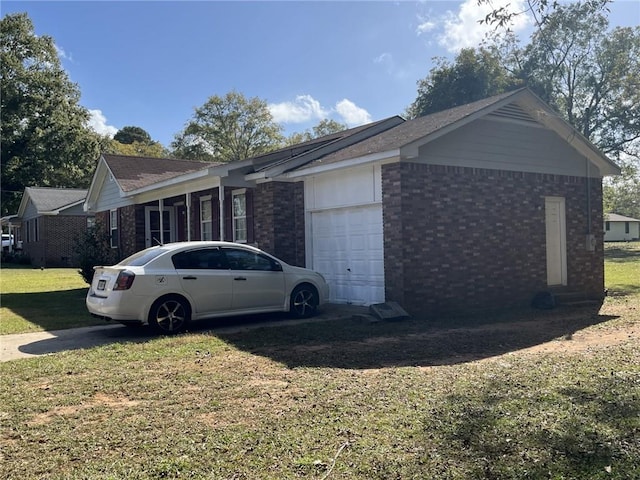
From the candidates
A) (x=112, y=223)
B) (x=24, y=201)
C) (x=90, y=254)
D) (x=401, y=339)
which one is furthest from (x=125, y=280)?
(x=24, y=201)

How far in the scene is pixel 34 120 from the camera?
4256cm

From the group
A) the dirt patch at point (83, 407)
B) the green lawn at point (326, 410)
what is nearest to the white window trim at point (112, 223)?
the green lawn at point (326, 410)

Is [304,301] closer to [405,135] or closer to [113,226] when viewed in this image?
[405,135]

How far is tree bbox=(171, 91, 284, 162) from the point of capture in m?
59.0

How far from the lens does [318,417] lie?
16.1ft

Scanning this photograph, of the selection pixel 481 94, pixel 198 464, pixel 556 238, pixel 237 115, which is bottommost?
pixel 198 464

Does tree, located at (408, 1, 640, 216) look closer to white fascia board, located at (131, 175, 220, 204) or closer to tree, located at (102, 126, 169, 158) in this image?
white fascia board, located at (131, 175, 220, 204)

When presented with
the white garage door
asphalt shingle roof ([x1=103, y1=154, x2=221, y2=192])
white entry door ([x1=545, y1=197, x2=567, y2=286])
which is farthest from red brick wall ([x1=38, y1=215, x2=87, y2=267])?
white entry door ([x1=545, y1=197, x2=567, y2=286])

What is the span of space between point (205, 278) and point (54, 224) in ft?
94.1

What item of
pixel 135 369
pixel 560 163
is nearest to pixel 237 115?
pixel 560 163

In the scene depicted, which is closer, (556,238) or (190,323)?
(190,323)

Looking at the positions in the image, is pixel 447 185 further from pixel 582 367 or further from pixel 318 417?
pixel 318 417

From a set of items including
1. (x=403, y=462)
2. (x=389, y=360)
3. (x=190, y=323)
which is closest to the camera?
(x=403, y=462)

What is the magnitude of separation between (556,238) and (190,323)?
30.8 feet
